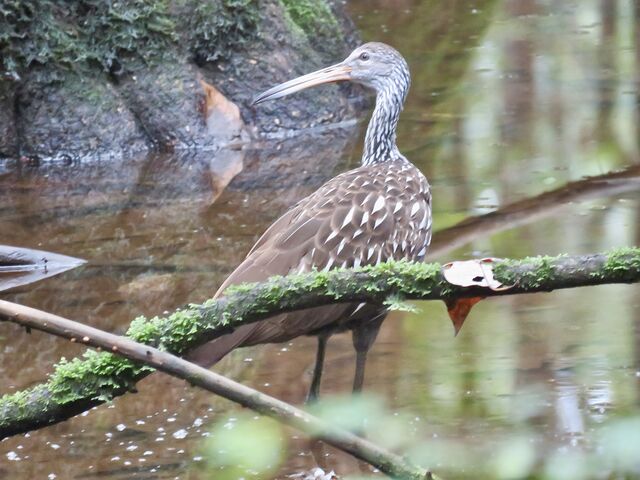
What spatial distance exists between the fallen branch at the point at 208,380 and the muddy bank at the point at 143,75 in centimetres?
791

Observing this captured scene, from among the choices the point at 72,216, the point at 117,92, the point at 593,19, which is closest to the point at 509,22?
the point at 593,19

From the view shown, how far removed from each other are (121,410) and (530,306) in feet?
7.32

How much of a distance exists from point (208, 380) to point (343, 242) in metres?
2.66

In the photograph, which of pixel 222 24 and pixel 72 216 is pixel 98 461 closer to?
pixel 72 216

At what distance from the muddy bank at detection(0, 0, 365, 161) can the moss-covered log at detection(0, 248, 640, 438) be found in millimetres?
7399

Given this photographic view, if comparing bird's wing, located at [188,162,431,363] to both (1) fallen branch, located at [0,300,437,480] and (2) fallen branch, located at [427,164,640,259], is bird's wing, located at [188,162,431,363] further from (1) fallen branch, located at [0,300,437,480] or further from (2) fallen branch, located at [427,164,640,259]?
(1) fallen branch, located at [0,300,437,480]

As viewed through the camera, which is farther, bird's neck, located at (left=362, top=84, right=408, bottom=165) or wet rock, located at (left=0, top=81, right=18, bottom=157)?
wet rock, located at (left=0, top=81, right=18, bottom=157)

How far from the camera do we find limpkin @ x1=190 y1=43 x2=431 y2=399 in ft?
14.3

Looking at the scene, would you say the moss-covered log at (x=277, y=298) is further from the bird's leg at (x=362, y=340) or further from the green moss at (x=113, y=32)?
the green moss at (x=113, y=32)

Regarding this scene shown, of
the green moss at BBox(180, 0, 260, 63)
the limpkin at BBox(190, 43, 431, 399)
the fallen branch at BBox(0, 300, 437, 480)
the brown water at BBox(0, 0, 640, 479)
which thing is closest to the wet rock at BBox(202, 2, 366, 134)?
the green moss at BBox(180, 0, 260, 63)

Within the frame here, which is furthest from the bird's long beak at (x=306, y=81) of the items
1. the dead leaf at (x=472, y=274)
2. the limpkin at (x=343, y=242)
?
the dead leaf at (x=472, y=274)

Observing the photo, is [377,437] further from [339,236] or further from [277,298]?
[339,236]

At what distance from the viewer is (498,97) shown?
10539 millimetres

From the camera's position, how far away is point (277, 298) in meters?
2.45
